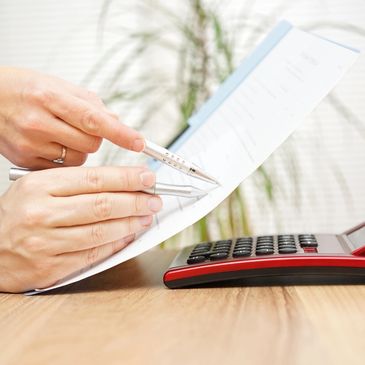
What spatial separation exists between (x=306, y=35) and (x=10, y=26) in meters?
1.69

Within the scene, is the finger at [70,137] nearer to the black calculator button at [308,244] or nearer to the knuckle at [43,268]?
the knuckle at [43,268]

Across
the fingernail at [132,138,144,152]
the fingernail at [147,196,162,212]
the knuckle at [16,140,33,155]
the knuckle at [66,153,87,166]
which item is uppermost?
the knuckle at [16,140,33,155]

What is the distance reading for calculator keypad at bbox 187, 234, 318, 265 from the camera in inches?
22.8

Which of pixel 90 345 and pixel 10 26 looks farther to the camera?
pixel 10 26

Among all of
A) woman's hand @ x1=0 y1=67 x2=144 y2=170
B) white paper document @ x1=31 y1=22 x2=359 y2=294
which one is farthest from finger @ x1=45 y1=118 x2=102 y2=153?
white paper document @ x1=31 y1=22 x2=359 y2=294

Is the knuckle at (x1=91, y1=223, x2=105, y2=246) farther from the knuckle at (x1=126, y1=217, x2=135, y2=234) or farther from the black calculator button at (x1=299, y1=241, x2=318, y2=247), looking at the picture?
the black calculator button at (x1=299, y1=241, x2=318, y2=247)

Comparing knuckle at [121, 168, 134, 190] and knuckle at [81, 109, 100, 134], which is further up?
knuckle at [81, 109, 100, 134]

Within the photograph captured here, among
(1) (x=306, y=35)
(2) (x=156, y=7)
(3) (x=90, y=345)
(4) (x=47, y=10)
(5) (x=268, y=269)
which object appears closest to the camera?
(3) (x=90, y=345)

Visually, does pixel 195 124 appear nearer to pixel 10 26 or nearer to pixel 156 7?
pixel 156 7

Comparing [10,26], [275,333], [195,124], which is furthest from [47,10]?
[275,333]

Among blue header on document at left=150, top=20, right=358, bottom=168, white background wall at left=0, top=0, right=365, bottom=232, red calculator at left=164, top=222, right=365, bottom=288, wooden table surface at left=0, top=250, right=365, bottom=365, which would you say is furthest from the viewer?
white background wall at left=0, top=0, right=365, bottom=232

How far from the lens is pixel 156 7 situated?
1909 millimetres

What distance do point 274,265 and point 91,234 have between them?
171mm

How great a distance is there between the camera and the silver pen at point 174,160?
60cm
